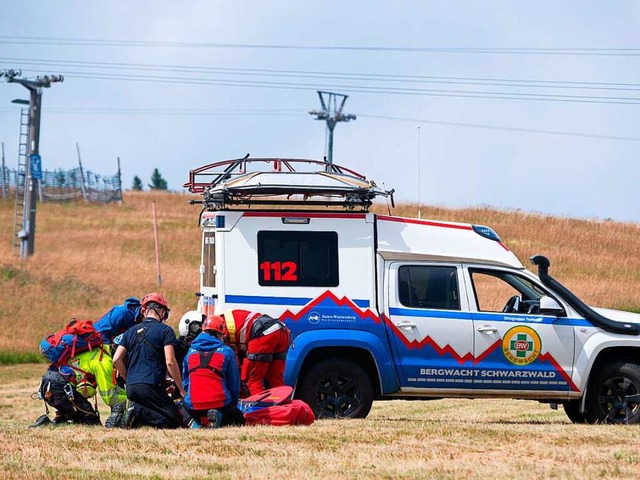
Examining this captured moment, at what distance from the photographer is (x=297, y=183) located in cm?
1305

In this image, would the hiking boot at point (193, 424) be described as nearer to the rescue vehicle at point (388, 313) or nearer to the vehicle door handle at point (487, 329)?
the rescue vehicle at point (388, 313)

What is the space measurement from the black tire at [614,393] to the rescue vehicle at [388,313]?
1 centimetres

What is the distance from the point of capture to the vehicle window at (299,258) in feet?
42.8

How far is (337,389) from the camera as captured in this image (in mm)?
13133

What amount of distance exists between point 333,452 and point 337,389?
320cm

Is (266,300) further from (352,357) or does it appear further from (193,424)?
(193,424)

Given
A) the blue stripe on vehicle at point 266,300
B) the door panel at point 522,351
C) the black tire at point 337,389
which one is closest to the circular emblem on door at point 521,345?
the door panel at point 522,351

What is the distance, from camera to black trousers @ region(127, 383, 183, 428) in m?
11.7

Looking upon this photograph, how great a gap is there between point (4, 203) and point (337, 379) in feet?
194

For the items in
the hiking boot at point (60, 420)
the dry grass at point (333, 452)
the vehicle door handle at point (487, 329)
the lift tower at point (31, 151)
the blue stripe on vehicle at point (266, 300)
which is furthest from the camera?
the lift tower at point (31, 151)

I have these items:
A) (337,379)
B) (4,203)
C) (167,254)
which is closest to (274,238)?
(337,379)

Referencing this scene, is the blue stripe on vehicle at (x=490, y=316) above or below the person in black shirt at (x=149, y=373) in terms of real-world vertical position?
above

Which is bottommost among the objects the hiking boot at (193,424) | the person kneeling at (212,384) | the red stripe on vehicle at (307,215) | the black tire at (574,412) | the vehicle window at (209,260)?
the black tire at (574,412)

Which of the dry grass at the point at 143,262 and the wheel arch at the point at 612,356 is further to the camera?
the dry grass at the point at 143,262
